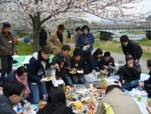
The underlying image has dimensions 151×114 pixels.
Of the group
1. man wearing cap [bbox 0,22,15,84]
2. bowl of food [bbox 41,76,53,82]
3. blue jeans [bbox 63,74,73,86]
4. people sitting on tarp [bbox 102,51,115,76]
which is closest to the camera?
bowl of food [bbox 41,76,53,82]

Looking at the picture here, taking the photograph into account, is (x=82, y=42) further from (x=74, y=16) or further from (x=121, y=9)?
(x=74, y=16)

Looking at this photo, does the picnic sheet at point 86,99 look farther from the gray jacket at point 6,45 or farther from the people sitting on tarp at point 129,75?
the gray jacket at point 6,45

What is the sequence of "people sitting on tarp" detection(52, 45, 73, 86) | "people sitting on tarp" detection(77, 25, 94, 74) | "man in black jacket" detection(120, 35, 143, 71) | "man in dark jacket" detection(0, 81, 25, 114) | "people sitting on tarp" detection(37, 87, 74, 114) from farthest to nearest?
"people sitting on tarp" detection(77, 25, 94, 74) → "man in black jacket" detection(120, 35, 143, 71) → "people sitting on tarp" detection(52, 45, 73, 86) → "people sitting on tarp" detection(37, 87, 74, 114) → "man in dark jacket" detection(0, 81, 25, 114)

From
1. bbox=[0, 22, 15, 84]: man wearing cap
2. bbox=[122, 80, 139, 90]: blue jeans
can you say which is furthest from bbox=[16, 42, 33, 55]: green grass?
bbox=[122, 80, 139, 90]: blue jeans

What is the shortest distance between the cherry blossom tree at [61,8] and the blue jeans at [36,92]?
582cm

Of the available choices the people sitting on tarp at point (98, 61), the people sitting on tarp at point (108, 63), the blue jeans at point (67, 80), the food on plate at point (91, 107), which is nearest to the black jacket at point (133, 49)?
the people sitting on tarp at point (108, 63)

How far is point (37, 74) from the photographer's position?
337 inches

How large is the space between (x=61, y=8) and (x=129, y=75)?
17.3ft

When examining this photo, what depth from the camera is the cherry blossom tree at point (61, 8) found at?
14.2m

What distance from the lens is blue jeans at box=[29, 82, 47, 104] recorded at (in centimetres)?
848

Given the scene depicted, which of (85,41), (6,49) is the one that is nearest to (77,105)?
(6,49)

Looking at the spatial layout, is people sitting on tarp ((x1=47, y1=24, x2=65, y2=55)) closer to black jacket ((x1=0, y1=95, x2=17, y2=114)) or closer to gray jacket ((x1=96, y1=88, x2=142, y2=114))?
gray jacket ((x1=96, y1=88, x2=142, y2=114))

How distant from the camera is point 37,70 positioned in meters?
8.49

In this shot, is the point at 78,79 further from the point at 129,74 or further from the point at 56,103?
the point at 56,103
